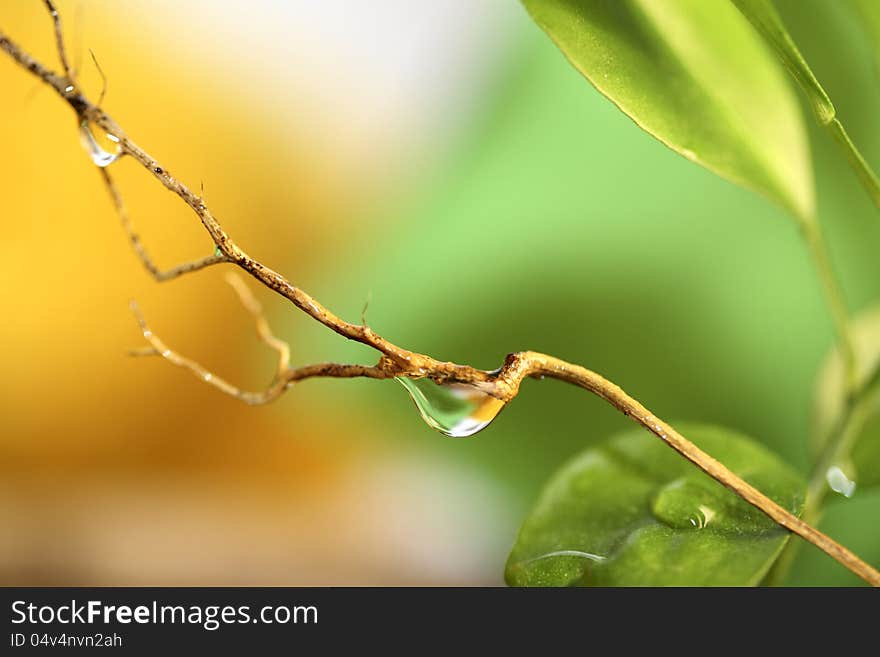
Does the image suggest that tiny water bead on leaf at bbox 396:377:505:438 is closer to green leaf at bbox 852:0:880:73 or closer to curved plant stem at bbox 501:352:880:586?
curved plant stem at bbox 501:352:880:586

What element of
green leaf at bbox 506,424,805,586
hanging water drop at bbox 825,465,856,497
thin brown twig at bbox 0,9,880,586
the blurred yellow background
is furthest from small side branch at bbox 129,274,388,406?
the blurred yellow background

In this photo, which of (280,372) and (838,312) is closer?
(280,372)

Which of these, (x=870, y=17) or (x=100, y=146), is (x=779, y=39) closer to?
(x=870, y=17)

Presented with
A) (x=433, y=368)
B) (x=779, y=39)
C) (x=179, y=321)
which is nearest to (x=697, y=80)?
(x=779, y=39)
